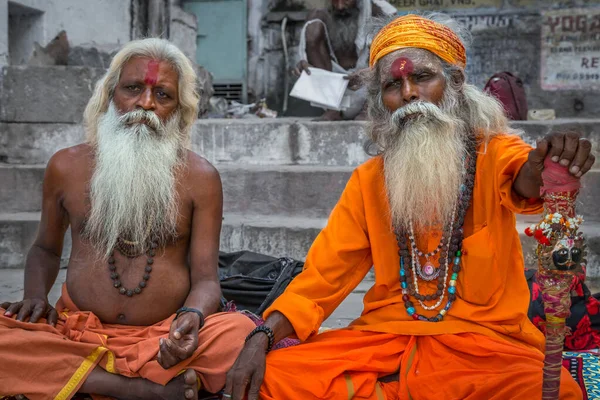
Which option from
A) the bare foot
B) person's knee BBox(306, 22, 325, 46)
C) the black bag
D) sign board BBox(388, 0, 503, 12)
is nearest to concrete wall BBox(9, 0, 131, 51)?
person's knee BBox(306, 22, 325, 46)

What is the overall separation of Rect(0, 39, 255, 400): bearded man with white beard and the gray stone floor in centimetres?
135

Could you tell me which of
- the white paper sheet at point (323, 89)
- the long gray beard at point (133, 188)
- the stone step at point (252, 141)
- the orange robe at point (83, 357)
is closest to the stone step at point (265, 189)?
the stone step at point (252, 141)

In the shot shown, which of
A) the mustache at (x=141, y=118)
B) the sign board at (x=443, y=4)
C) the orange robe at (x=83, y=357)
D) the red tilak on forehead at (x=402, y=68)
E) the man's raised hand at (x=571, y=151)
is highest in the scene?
the sign board at (x=443, y=4)

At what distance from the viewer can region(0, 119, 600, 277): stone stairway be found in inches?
223

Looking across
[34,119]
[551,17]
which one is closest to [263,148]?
[34,119]

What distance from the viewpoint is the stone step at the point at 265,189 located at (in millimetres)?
6082

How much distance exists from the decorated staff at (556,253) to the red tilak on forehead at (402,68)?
839 mm

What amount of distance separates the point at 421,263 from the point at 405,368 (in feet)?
1.37

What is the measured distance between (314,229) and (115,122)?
258 cm

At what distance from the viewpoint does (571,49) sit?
29.6 ft

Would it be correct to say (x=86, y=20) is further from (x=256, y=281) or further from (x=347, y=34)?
(x=256, y=281)

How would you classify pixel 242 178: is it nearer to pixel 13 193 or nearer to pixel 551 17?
pixel 13 193

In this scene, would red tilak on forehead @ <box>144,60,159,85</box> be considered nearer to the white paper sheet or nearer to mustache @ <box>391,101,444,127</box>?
mustache @ <box>391,101,444,127</box>

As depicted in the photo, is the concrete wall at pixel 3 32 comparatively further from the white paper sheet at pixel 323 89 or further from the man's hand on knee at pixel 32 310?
the man's hand on knee at pixel 32 310
